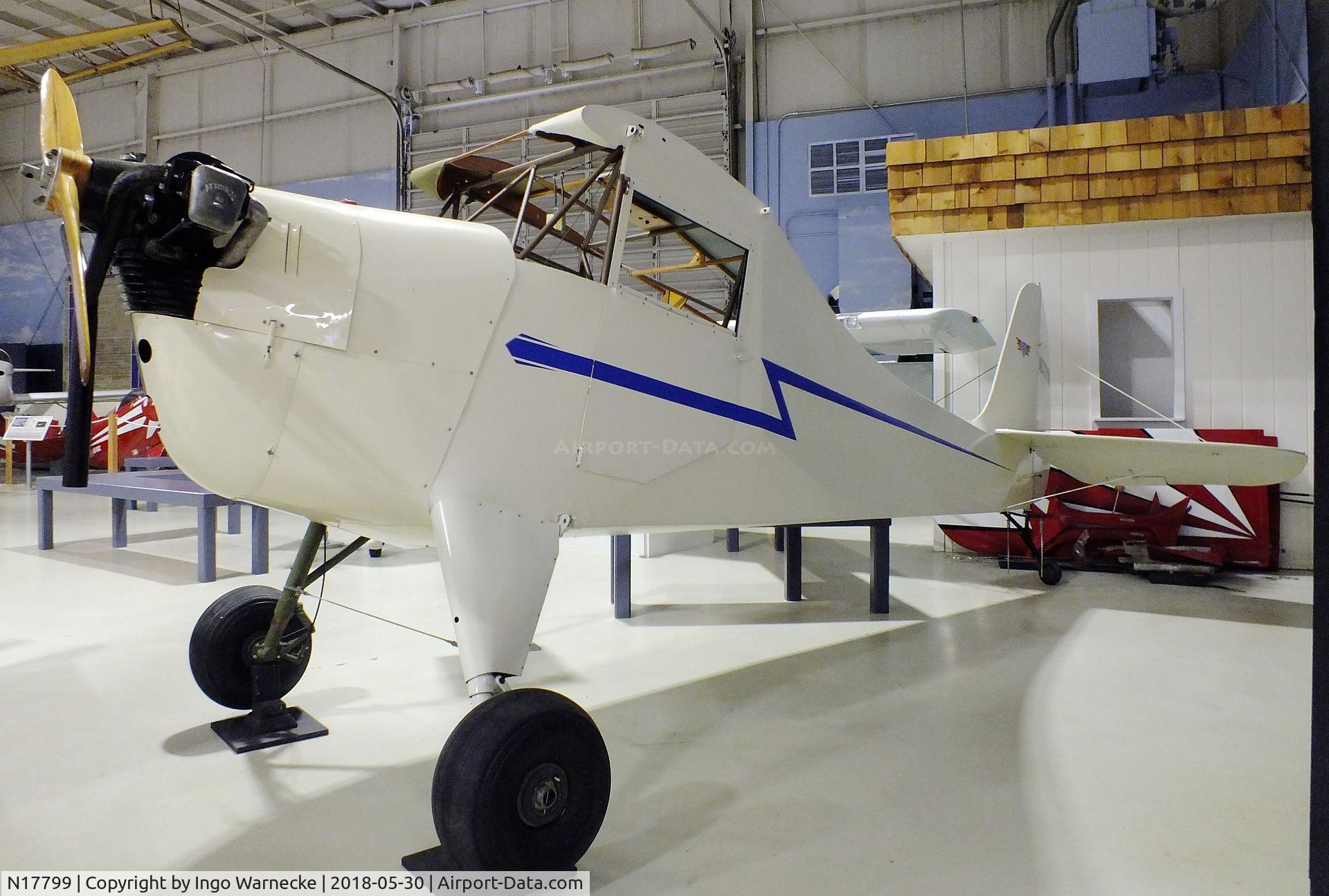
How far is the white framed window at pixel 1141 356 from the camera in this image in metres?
7.15

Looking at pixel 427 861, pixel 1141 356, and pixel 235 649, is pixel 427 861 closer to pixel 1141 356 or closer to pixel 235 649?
pixel 235 649

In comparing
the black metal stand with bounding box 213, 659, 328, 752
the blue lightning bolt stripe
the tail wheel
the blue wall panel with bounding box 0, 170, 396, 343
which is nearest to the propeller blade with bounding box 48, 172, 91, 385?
the blue lightning bolt stripe

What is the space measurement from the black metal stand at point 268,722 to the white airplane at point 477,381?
0.02 m

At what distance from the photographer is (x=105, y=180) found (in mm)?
1908

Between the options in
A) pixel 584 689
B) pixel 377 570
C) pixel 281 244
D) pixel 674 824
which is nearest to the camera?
pixel 281 244

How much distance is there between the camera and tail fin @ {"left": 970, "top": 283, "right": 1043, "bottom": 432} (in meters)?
5.88

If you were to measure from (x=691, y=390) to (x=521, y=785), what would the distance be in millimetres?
1554

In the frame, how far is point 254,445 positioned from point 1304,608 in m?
6.58

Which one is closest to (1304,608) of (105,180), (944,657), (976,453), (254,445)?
(976,453)

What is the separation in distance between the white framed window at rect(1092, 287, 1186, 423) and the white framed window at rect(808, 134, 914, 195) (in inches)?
247

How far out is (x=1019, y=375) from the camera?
619cm

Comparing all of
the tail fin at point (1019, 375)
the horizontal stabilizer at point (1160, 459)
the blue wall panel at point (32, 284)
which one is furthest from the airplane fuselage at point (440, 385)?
the blue wall panel at point (32, 284)

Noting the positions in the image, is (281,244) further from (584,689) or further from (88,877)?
(584,689)

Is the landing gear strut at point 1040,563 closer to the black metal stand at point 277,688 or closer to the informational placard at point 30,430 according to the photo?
the black metal stand at point 277,688
